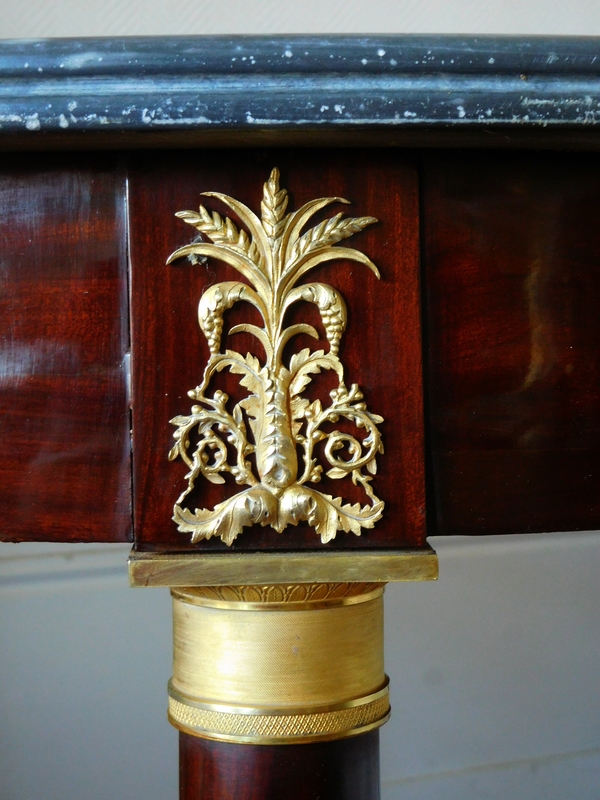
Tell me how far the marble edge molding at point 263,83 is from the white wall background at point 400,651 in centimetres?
57

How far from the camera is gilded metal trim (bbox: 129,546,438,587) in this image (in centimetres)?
32

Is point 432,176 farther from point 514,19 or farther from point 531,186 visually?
point 514,19

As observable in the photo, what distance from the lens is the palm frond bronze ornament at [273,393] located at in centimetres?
32

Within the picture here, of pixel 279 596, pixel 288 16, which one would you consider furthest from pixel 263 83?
pixel 288 16

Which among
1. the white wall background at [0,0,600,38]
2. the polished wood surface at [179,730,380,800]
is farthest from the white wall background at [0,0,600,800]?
the polished wood surface at [179,730,380,800]

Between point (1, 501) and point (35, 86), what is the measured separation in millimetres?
152

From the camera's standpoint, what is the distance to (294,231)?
1.06 ft

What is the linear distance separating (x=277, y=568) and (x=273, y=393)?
6 cm

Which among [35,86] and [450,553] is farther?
[450,553]

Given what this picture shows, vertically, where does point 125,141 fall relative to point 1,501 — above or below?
above

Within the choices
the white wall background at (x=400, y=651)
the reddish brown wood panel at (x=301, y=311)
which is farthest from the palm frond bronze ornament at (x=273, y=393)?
the white wall background at (x=400, y=651)

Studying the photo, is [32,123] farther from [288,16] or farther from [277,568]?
[288,16]

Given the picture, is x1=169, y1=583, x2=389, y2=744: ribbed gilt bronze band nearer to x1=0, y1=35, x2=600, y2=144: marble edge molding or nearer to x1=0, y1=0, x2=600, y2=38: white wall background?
x1=0, y1=35, x2=600, y2=144: marble edge molding

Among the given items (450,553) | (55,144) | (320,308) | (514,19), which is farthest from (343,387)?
(514,19)
